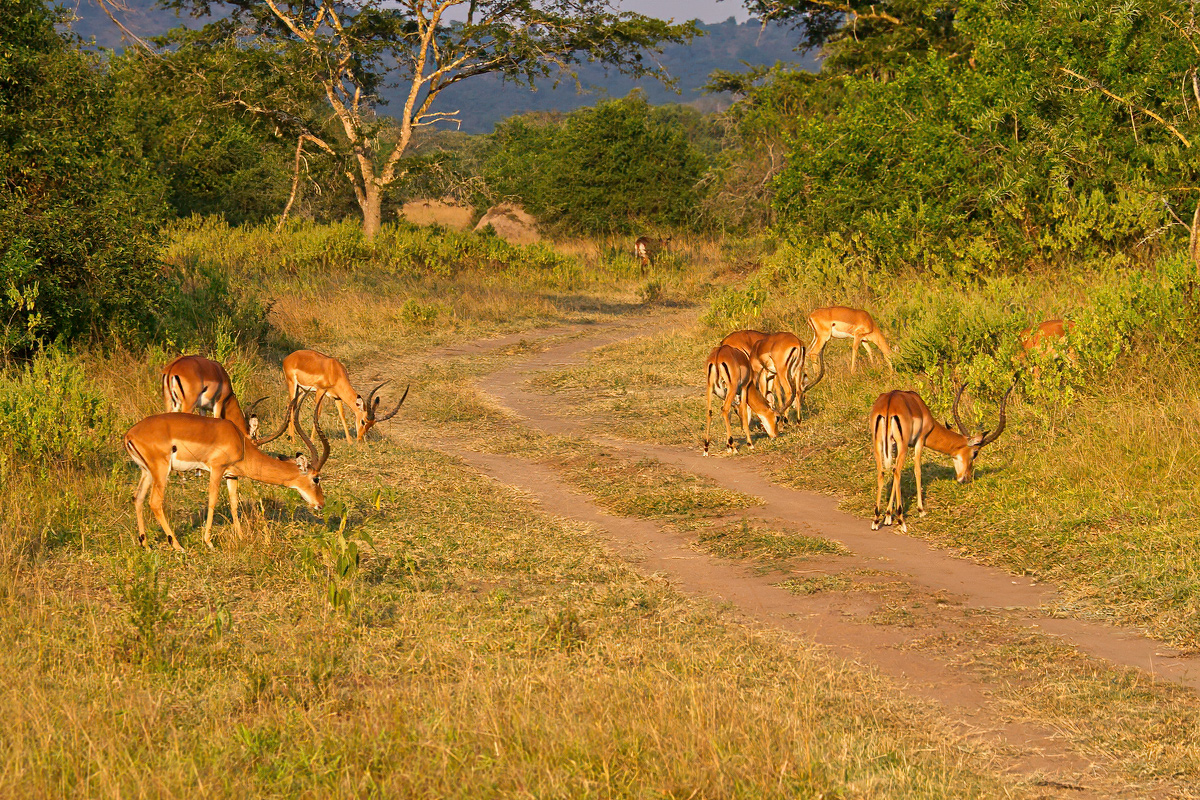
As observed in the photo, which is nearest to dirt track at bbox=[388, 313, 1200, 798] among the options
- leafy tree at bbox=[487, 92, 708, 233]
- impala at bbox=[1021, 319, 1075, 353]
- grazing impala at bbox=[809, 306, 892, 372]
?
impala at bbox=[1021, 319, 1075, 353]

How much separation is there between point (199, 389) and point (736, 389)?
17.6ft

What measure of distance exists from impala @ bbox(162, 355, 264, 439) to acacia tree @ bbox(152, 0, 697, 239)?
1807 centimetres

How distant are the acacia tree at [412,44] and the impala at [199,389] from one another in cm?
1807

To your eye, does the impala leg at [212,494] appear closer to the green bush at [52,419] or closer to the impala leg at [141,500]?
Answer: the impala leg at [141,500]

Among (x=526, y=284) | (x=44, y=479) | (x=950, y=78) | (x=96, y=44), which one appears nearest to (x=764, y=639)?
(x=44, y=479)

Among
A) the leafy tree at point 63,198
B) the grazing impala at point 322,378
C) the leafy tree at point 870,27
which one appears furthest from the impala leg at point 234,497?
the leafy tree at point 870,27

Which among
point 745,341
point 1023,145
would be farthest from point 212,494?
point 1023,145

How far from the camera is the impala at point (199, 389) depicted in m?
8.88

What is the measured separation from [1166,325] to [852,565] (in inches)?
200

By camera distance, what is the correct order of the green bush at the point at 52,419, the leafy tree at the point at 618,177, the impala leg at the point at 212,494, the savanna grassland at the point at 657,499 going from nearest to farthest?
1. the savanna grassland at the point at 657,499
2. the impala leg at the point at 212,494
3. the green bush at the point at 52,419
4. the leafy tree at the point at 618,177

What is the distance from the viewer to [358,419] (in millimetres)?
11234

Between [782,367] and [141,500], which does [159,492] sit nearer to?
[141,500]

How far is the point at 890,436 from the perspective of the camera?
315 inches

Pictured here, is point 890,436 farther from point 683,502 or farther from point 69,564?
point 69,564
